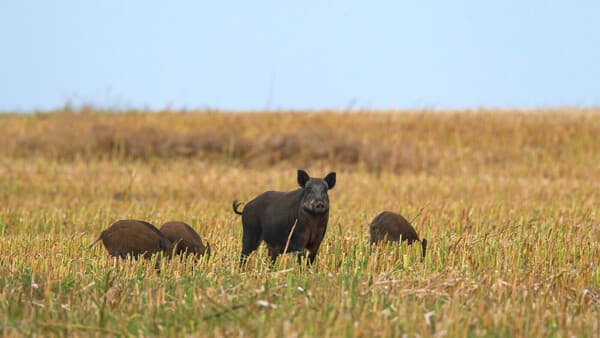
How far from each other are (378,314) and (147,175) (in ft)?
55.1

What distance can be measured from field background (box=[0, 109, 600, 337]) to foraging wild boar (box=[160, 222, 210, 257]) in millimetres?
284

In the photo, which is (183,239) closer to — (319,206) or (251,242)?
(251,242)

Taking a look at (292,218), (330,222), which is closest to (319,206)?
(292,218)

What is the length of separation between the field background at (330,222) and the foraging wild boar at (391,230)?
0.32m

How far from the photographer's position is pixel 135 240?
8.40 m

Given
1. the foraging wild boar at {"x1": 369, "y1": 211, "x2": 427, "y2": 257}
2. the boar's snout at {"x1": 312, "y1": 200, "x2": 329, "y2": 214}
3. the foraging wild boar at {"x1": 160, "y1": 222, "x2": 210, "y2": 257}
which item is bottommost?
the foraging wild boar at {"x1": 160, "y1": 222, "x2": 210, "y2": 257}

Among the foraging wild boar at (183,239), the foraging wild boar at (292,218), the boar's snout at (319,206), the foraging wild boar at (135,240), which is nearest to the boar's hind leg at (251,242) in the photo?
the foraging wild boar at (292,218)

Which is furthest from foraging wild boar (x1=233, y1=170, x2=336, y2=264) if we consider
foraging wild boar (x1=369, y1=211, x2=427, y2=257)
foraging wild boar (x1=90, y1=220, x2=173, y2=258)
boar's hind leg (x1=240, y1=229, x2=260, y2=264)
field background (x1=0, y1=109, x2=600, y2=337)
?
foraging wild boar (x1=369, y1=211, x2=427, y2=257)

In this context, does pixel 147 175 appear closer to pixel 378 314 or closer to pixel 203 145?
pixel 203 145

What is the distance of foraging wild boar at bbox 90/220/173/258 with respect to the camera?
8.38m

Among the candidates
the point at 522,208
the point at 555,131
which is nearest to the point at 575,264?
the point at 522,208

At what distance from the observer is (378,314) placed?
5418 millimetres

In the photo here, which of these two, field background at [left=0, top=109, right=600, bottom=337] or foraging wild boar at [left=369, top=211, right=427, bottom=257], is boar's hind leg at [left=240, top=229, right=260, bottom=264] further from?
foraging wild boar at [left=369, top=211, right=427, bottom=257]

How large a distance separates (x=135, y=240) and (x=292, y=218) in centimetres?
163
